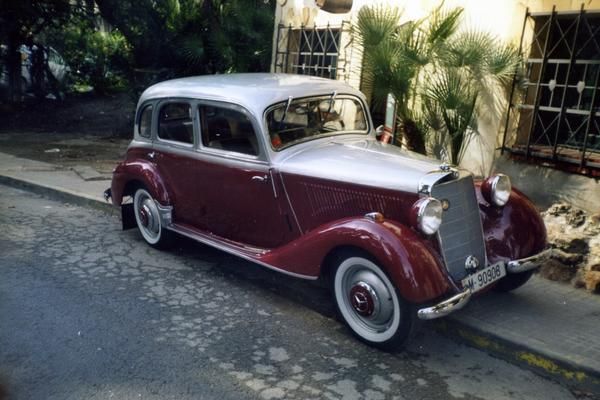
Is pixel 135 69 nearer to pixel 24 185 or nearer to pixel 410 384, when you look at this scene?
pixel 24 185

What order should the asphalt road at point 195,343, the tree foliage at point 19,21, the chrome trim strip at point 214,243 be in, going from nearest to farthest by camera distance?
1. the asphalt road at point 195,343
2. the chrome trim strip at point 214,243
3. the tree foliage at point 19,21

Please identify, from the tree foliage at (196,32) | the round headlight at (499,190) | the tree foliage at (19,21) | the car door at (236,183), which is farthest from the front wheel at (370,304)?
the tree foliage at (19,21)

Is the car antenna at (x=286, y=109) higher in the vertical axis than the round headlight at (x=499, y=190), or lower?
higher

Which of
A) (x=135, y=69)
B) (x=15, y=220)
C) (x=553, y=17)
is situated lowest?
(x=15, y=220)

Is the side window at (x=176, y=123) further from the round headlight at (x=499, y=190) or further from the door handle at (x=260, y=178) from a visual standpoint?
the round headlight at (x=499, y=190)

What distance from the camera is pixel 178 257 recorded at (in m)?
5.43

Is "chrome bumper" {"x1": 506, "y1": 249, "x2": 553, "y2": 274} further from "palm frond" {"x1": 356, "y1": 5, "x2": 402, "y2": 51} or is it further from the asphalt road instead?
"palm frond" {"x1": 356, "y1": 5, "x2": 402, "y2": 51}

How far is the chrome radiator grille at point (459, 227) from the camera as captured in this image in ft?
12.3

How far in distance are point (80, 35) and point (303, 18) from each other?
11584 mm

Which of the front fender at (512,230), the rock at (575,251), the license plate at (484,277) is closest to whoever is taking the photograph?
the license plate at (484,277)

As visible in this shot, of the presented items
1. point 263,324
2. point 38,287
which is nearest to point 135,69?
point 38,287

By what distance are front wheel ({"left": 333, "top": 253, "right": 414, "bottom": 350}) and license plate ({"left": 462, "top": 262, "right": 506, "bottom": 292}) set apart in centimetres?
43

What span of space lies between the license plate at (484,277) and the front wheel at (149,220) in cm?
293

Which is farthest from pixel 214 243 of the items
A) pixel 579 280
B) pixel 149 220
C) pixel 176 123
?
pixel 579 280
